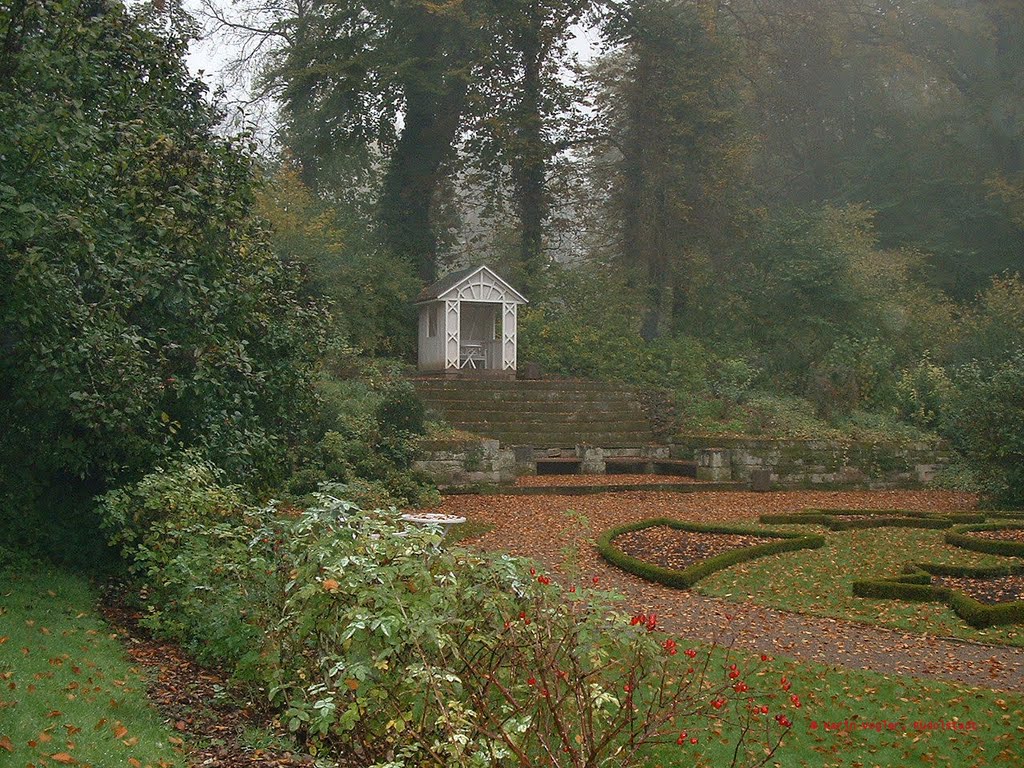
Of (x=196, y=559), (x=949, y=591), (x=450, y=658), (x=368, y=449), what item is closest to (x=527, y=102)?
(x=368, y=449)

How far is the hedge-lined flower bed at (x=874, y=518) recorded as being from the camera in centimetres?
1347

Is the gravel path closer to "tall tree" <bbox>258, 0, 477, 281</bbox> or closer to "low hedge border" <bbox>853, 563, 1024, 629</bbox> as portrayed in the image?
"low hedge border" <bbox>853, 563, 1024, 629</bbox>

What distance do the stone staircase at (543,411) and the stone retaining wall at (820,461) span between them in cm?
213

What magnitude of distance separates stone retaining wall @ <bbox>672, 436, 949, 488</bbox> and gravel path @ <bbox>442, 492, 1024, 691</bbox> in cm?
256

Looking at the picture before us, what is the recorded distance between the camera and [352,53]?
2550 cm

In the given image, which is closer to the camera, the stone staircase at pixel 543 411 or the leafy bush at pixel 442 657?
the leafy bush at pixel 442 657

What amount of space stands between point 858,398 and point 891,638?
14072mm

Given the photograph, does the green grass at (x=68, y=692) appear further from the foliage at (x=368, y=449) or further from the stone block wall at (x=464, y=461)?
the stone block wall at (x=464, y=461)

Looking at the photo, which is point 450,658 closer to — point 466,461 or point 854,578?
point 854,578

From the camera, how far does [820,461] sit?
1891 cm

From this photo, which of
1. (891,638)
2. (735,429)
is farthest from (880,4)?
(891,638)

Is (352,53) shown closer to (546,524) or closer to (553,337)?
(553,337)

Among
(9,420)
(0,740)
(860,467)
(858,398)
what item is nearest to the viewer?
(0,740)

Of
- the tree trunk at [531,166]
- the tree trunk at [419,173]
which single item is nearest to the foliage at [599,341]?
the tree trunk at [531,166]
